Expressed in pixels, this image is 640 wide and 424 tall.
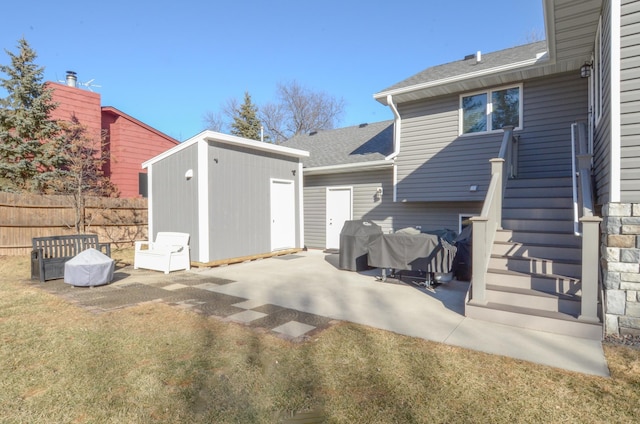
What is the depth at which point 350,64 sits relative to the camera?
61.0 feet

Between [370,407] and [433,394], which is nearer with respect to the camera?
[370,407]

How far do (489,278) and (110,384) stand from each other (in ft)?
14.2

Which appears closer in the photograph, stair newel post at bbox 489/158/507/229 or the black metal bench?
stair newel post at bbox 489/158/507/229

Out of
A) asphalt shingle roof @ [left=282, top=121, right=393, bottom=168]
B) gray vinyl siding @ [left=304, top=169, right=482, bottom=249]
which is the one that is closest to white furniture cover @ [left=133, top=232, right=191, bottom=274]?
gray vinyl siding @ [left=304, top=169, right=482, bottom=249]

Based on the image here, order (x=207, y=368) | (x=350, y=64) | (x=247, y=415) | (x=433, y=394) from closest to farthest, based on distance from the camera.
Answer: (x=247, y=415), (x=433, y=394), (x=207, y=368), (x=350, y=64)

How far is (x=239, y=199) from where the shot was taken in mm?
8328

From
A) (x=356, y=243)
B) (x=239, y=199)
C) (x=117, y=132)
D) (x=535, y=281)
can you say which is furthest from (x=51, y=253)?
(x=117, y=132)

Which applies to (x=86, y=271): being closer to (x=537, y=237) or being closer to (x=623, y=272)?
(x=537, y=237)

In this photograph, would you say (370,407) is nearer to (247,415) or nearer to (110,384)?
(247,415)

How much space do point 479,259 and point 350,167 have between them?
19.6ft

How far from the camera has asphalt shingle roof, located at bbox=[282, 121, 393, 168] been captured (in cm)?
1004

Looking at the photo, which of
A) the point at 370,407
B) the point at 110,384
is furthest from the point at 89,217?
the point at 370,407

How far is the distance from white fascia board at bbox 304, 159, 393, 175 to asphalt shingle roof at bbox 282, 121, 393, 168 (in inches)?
8.1

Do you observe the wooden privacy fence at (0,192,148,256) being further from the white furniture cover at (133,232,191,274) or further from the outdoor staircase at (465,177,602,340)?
the outdoor staircase at (465,177,602,340)
